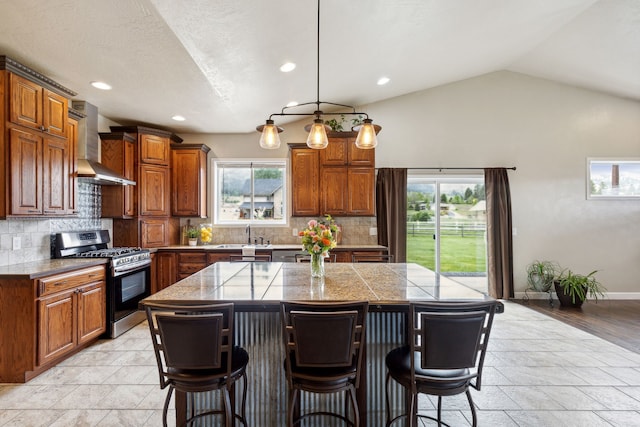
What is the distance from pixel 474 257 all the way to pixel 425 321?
4610 millimetres

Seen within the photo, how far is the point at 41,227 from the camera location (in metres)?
3.35

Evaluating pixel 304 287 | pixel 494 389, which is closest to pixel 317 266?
Result: pixel 304 287

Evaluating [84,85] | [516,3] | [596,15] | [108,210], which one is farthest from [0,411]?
[596,15]

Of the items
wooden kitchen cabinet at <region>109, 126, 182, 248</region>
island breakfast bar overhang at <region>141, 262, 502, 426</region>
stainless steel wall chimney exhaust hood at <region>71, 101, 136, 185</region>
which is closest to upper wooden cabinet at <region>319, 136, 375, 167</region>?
wooden kitchen cabinet at <region>109, 126, 182, 248</region>

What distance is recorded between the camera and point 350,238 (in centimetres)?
527

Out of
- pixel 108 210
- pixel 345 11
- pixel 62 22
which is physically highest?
pixel 345 11

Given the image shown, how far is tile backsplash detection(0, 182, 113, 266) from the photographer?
2.98m

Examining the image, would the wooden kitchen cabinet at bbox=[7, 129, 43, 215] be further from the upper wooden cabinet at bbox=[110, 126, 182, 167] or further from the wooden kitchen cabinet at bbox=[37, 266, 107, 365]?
the upper wooden cabinet at bbox=[110, 126, 182, 167]

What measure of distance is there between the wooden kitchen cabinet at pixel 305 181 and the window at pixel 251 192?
524 millimetres

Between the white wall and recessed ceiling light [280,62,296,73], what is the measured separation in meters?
1.94

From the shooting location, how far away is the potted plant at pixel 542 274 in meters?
5.14

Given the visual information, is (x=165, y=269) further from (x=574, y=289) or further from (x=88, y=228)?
(x=574, y=289)

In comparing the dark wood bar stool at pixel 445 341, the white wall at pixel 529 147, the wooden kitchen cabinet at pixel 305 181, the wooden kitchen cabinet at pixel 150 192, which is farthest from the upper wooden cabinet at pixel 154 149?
the dark wood bar stool at pixel 445 341

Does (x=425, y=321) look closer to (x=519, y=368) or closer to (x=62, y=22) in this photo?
(x=519, y=368)
